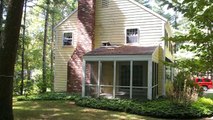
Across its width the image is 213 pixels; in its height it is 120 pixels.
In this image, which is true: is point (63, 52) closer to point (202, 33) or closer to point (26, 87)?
point (26, 87)

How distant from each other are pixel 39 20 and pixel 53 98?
1098 inches

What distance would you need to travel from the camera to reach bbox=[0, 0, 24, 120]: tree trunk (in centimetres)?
832

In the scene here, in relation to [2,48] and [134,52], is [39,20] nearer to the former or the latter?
[134,52]

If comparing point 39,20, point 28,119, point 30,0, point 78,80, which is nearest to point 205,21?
point 28,119

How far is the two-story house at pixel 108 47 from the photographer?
16.6 m

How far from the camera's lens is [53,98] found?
1712cm

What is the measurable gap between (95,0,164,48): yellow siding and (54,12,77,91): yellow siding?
2186 mm

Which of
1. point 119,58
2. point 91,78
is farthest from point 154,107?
point 91,78

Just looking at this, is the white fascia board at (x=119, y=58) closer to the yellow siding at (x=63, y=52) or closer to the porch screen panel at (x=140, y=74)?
the porch screen panel at (x=140, y=74)

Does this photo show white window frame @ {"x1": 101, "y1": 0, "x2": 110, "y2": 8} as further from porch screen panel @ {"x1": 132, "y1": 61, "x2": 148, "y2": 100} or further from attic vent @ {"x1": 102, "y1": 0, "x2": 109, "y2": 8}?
porch screen panel @ {"x1": 132, "y1": 61, "x2": 148, "y2": 100}

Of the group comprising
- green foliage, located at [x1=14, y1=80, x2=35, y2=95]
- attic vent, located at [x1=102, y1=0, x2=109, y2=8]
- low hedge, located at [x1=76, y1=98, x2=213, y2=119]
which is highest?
attic vent, located at [x1=102, y1=0, x2=109, y2=8]

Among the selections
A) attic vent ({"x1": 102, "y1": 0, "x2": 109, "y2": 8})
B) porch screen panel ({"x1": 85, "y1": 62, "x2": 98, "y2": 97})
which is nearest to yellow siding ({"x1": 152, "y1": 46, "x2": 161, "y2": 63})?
porch screen panel ({"x1": 85, "y1": 62, "x2": 98, "y2": 97})

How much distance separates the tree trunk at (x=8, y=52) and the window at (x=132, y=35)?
1089 centimetres

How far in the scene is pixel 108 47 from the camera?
18.3 metres
